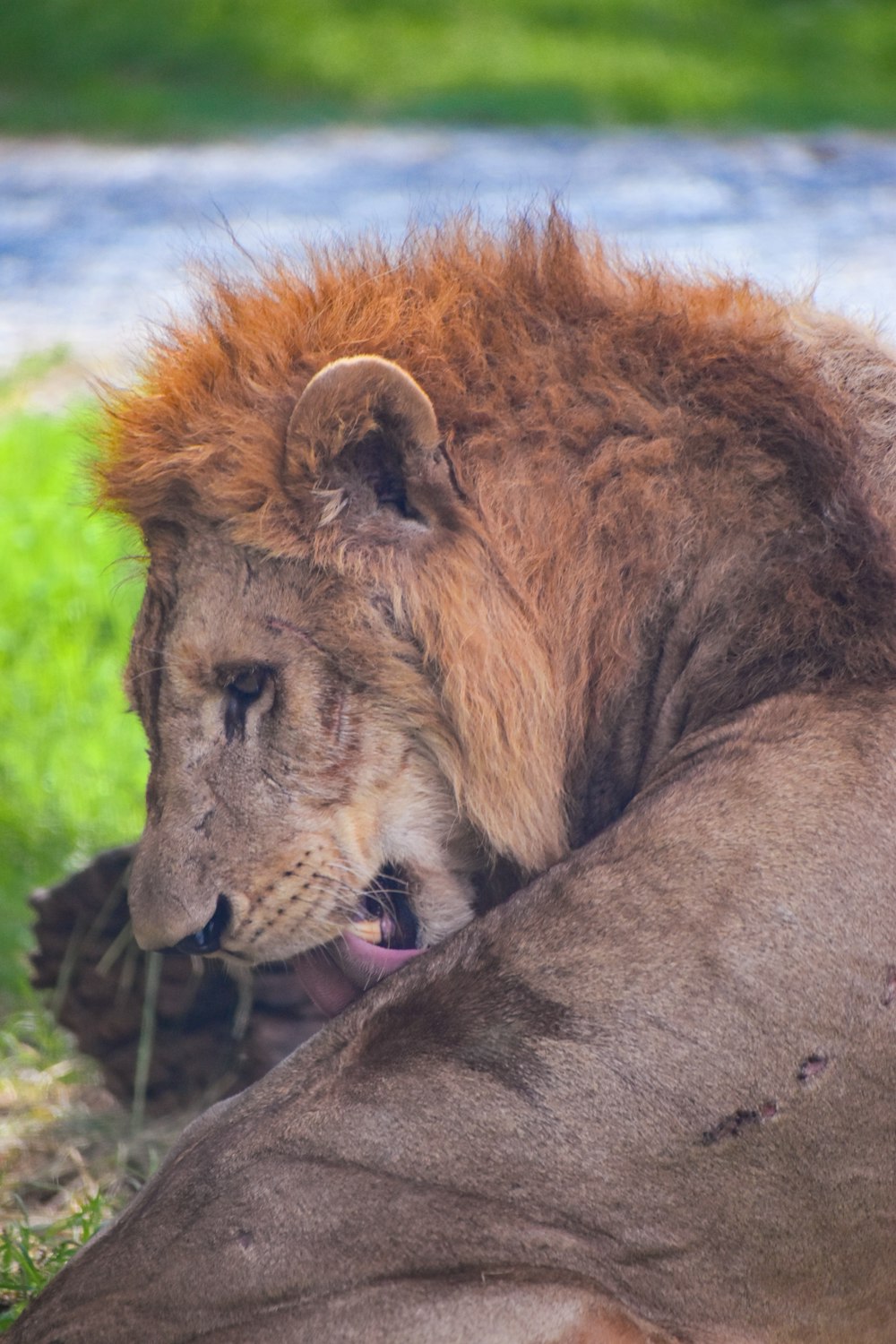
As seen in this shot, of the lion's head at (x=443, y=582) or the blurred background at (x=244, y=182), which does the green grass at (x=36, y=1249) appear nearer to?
the blurred background at (x=244, y=182)

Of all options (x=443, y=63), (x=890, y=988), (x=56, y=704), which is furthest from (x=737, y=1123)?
(x=443, y=63)

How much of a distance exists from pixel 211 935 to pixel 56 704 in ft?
9.49

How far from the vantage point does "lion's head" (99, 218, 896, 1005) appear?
2.47m

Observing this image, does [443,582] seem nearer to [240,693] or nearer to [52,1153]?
[240,693]

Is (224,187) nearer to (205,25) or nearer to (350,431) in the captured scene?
(205,25)

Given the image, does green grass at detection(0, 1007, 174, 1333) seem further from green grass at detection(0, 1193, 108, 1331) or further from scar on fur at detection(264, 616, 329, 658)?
scar on fur at detection(264, 616, 329, 658)

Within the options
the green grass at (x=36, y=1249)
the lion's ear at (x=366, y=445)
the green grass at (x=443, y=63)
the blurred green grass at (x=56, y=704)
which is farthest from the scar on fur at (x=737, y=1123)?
the green grass at (x=443, y=63)

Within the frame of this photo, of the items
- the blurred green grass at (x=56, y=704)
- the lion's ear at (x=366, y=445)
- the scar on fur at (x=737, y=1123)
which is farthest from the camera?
the blurred green grass at (x=56, y=704)

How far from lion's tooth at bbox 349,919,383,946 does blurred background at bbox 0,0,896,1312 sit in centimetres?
75

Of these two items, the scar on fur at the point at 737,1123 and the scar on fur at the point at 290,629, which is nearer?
the scar on fur at the point at 737,1123

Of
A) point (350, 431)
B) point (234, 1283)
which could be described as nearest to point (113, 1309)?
point (234, 1283)

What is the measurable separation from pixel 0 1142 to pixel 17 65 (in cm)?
1578

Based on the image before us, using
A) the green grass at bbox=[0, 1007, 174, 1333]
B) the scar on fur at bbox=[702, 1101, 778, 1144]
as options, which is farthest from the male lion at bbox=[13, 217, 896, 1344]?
the green grass at bbox=[0, 1007, 174, 1333]

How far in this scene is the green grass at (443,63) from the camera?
14922mm
